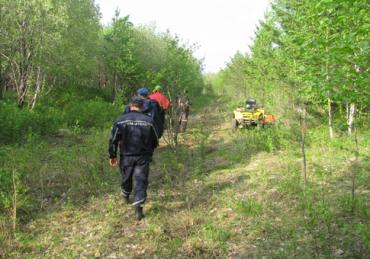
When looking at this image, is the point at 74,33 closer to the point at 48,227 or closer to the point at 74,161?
the point at 74,161

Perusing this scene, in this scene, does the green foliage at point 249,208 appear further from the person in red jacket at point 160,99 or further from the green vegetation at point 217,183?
the person in red jacket at point 160,99

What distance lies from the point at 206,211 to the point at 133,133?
202 centimetres

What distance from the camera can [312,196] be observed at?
6.29 meters

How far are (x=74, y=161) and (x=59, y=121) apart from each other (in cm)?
709

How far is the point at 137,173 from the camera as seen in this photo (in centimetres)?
600

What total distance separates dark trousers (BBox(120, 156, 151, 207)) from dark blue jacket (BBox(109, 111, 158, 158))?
0.36ft

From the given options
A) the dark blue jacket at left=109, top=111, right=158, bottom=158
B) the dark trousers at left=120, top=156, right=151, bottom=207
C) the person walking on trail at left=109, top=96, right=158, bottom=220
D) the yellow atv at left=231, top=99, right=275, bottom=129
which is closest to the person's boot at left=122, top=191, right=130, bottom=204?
the dark trousers at left=120, top=156, right=151, bottom=207

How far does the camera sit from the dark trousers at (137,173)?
5867 millimetres

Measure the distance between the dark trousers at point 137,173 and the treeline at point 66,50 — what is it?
426cm

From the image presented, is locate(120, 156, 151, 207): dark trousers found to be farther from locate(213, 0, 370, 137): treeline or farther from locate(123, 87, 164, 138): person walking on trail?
locate(213, 0, 370, 137): treeline

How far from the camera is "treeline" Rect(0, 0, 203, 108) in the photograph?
576 inches

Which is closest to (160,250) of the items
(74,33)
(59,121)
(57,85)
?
(59,121)

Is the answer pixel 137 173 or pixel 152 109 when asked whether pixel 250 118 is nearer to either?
pixel 152 109

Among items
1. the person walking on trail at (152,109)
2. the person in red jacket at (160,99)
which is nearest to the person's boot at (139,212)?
the person walking on trail at (152,109)
